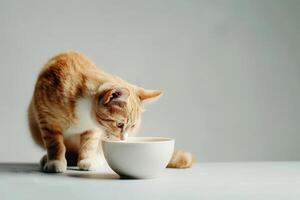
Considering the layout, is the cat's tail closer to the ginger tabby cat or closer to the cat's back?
the ginger tabby cat

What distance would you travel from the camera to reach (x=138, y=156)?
1124 millimetres

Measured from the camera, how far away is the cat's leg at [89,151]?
4.43 feet

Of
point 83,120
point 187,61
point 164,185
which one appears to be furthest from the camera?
point 187,61

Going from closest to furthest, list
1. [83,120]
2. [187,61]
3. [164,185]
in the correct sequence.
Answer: [164,185] < [83,120] < [187,61]

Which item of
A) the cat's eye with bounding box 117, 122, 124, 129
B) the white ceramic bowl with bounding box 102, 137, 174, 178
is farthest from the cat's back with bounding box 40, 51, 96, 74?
the white ceramic bowl with bounding box 102, 137, 174, 178

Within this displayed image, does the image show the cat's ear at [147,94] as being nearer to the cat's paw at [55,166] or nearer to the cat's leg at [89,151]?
the cat's leg at [89,151]

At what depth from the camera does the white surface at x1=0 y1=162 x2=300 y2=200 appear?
0.95 metres

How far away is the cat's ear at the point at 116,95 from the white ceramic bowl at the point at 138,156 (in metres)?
0.16

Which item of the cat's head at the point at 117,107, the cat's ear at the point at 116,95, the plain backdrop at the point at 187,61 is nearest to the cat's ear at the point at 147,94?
the cat's head at the point at 117,107

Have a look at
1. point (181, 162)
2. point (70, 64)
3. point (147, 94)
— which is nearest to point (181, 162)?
point (181, 162)

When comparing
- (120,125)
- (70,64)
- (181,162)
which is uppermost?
(70,64)

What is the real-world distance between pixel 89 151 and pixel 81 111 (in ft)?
0.43

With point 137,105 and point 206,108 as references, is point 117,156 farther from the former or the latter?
point 206,108

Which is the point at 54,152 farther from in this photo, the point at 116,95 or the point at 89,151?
the point at 116,95
